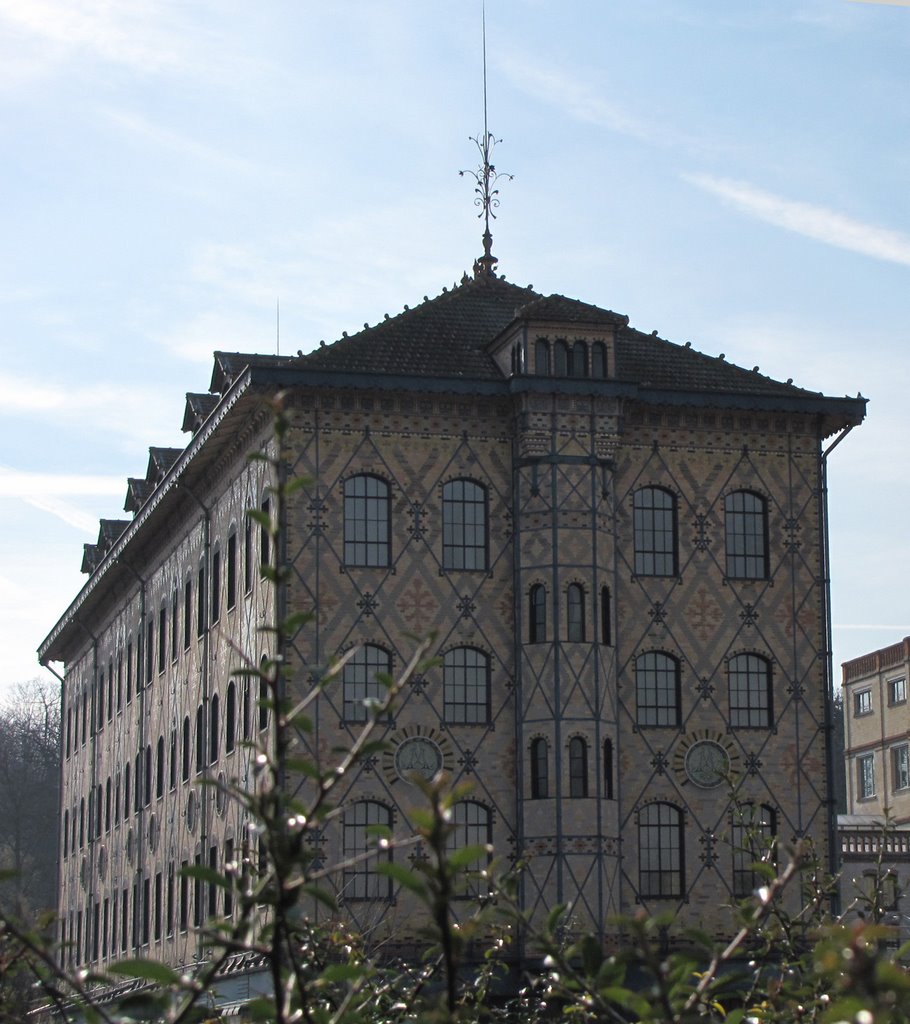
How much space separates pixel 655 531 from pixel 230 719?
31.6 feet

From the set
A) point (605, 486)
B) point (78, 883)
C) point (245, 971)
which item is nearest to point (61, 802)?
point (78, 883)

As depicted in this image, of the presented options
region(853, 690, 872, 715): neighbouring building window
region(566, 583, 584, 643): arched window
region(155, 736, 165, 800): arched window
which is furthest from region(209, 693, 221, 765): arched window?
region(853, 690, 872, 715): neighbouring building window

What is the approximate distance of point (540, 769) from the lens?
34781mm

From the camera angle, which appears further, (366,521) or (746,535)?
(746,535)

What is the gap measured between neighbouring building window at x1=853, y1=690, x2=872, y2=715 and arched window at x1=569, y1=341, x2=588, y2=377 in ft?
154

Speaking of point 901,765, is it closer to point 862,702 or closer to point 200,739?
point 862,702

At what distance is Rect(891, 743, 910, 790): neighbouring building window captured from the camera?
7512 centimetres

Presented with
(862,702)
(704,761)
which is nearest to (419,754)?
(704,761)

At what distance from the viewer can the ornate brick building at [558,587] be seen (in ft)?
114

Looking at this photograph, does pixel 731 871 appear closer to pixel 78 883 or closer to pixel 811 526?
pixel 811 526

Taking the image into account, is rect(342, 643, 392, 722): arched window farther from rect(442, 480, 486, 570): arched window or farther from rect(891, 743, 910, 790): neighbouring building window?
rect(891, 743, 910, 790): neighbouring building window

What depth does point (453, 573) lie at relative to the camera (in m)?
35.6

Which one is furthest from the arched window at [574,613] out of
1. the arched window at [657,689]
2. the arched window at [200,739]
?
the arched window at [200,739]

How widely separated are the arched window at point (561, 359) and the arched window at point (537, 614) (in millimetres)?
4034
